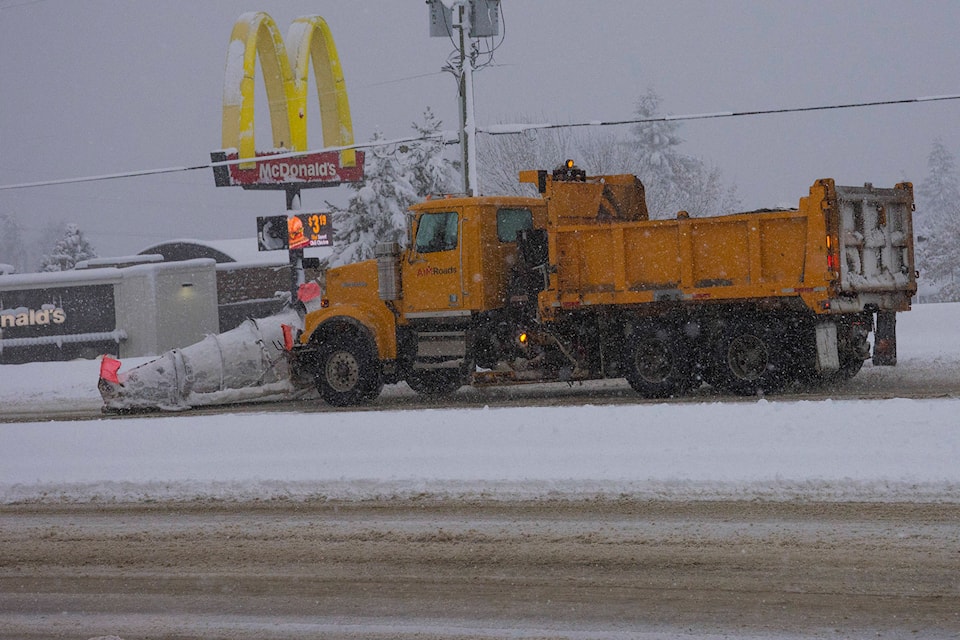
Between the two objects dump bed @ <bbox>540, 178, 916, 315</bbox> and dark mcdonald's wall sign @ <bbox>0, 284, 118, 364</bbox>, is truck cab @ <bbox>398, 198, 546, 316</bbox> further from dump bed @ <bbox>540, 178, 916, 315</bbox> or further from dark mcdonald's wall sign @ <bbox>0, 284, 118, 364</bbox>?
dark mcdonald's wall sign @ <bbox>0, 284, 118, 364</bbox>

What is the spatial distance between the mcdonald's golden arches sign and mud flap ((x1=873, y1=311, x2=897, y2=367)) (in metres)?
19.6

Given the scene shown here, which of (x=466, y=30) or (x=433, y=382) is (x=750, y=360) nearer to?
(x=433, y=382)

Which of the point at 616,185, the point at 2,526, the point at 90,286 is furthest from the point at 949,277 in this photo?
the point at 2,526

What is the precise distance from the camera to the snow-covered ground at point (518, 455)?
8781mm

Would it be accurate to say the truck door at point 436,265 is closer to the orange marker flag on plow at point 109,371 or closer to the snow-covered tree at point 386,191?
the orange marker flag on plow at point 109,371

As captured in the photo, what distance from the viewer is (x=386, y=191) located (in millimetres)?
43188

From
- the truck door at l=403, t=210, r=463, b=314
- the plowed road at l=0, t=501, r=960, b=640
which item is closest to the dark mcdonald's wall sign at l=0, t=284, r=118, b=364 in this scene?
the truck door at l=403, t=210, r=463, b=314

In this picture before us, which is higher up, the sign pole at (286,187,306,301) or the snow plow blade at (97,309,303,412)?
the sign pole at (286,187,306,301)

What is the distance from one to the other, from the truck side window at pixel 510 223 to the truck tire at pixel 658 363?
2216 millimetres

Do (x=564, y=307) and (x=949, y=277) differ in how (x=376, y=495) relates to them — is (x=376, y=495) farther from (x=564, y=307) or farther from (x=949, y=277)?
(x=949, y=277)

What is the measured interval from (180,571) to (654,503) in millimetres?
3260

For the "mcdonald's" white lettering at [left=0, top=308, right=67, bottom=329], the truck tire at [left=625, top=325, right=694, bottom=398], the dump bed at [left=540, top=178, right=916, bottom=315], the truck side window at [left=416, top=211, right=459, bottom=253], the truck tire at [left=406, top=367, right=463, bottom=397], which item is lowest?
the truck tire at [left=406, top=367, right=463, bottom=397]

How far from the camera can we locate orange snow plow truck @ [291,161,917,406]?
46.0 feet

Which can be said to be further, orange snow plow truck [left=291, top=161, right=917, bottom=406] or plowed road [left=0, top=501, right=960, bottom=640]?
orange snow plow truck [left=291, top=161, right=917, bottom=406]
